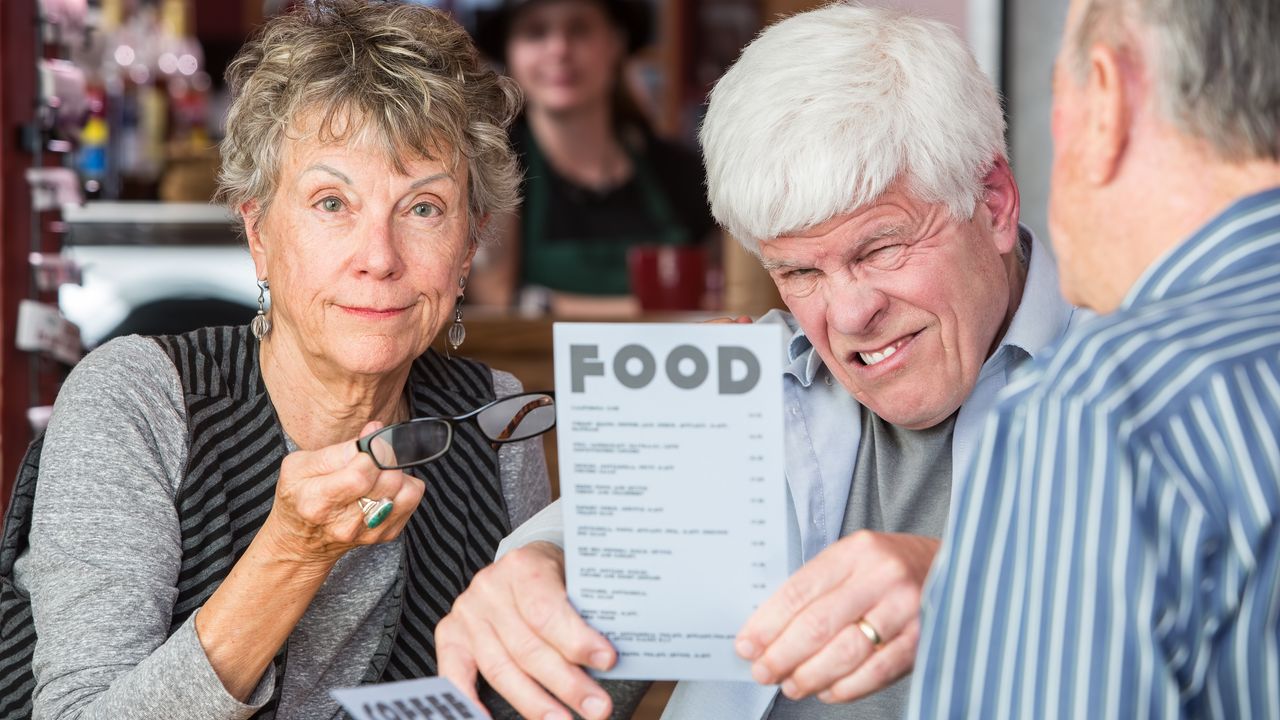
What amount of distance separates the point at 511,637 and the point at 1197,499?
1.95 feet

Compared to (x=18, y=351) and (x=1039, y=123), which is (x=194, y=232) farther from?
(x=1039, y=123)

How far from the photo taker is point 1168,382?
0.77 metres

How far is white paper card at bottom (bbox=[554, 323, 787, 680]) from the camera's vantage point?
1011 millimetres

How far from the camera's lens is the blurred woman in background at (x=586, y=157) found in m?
4.85

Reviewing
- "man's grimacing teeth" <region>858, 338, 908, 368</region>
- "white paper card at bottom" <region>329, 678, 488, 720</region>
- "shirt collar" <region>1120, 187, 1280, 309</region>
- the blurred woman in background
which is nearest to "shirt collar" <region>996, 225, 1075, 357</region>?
"man's grimacing teeth" <region>858, 338, 908, 368</region>

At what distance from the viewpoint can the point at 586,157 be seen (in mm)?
5133

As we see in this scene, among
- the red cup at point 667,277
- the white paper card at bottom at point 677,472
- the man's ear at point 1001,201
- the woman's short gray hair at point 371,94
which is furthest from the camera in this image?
the red cup at point 667,277

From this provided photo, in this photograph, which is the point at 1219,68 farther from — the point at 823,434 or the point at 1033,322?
the point at 823,434

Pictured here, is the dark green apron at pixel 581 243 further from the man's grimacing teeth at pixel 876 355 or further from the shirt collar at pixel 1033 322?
the man's grimacing teeth at pixel 876 355

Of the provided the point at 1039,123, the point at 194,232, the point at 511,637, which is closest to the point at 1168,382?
the point at 511,637

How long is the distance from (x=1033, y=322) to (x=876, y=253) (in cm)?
20

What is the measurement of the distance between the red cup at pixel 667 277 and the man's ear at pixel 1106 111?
94.5 inches

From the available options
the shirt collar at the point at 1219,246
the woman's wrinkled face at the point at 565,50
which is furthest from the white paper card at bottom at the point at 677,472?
the woman's wrinkled face at the point at 565,50

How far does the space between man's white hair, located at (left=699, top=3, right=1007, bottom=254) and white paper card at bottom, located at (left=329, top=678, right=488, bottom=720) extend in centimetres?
59
